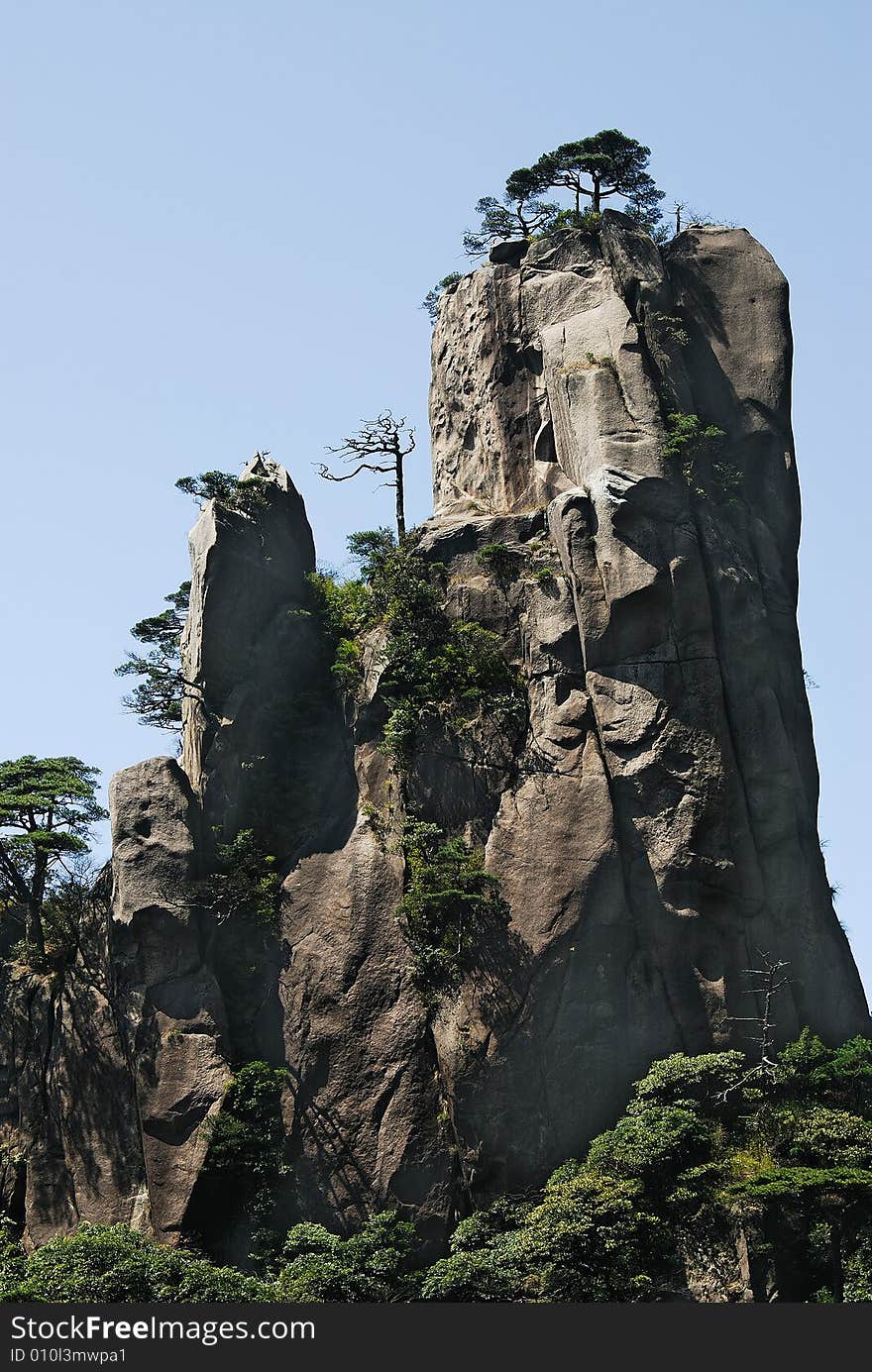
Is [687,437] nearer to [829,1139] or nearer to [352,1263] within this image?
[829,1139]

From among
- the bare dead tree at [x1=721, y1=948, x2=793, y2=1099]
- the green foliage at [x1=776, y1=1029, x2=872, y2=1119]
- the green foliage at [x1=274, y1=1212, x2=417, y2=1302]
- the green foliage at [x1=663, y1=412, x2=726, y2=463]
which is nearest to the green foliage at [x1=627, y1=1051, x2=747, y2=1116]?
the bare dead tree at [x1=721, y1=948, x2=793, y2=1099]

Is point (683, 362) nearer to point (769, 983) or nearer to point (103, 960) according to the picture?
point (769, 983)

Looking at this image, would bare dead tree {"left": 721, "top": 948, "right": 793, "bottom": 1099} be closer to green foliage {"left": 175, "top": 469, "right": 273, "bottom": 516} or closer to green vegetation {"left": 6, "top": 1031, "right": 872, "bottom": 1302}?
green vegetation {"left": 6, "top": 1031, "right": 872, "bottom": 1302}

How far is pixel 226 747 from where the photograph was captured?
4172cm

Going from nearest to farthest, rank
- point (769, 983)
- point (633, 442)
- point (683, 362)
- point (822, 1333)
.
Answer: point (822, 1333), point (769, 983), point (633, 442), point (683, 362)

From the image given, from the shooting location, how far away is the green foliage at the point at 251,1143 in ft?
122

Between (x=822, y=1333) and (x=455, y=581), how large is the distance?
19.4 meters

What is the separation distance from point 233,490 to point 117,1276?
19253 mm

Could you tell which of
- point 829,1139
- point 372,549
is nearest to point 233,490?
point 372,549

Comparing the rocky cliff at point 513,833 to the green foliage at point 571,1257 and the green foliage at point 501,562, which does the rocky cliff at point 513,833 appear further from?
the green foliage at point 571,1257

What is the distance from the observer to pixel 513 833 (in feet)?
128

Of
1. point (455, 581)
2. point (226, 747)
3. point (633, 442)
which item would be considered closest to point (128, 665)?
point (226, 747)

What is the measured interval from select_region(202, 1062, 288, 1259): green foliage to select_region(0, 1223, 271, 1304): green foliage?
249 cm

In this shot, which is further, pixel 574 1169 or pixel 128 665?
pixel 128 665
